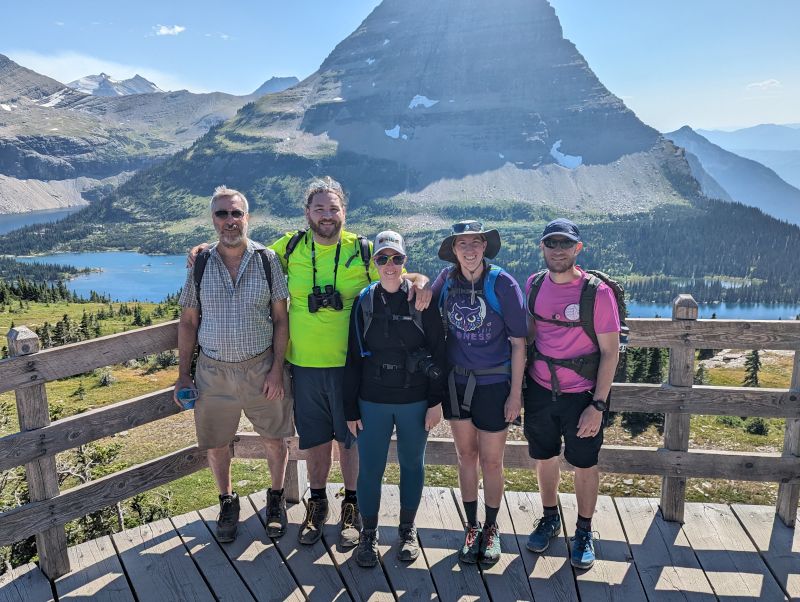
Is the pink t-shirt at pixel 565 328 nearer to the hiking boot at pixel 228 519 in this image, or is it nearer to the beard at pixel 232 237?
the beard at pixel 232 237

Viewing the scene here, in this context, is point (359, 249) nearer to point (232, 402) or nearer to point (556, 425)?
point (232, 402)

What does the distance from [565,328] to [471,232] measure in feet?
3.42

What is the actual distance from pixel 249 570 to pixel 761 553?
4.30 m

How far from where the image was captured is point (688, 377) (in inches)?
208

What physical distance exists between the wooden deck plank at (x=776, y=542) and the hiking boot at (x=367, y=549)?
319 cm

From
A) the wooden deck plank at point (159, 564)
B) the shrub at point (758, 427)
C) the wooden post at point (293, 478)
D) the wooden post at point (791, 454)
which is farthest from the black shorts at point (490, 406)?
the shrub at point (758, 427)

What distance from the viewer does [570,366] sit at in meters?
4.62

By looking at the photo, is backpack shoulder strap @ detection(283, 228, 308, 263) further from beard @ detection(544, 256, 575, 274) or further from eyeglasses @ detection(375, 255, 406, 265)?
beard @ detection(544, 256, 575, 274)

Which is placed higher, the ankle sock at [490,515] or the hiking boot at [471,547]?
the ankle sock at [490,515]

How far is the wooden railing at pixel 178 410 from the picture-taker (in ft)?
15.0

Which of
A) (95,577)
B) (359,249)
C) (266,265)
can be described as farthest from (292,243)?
(95,577)

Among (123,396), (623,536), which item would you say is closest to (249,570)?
(623,536)

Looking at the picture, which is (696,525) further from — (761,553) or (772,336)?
(772,336)

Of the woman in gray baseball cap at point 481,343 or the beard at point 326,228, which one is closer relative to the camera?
the woman in gray baseball cap at point 481,343
